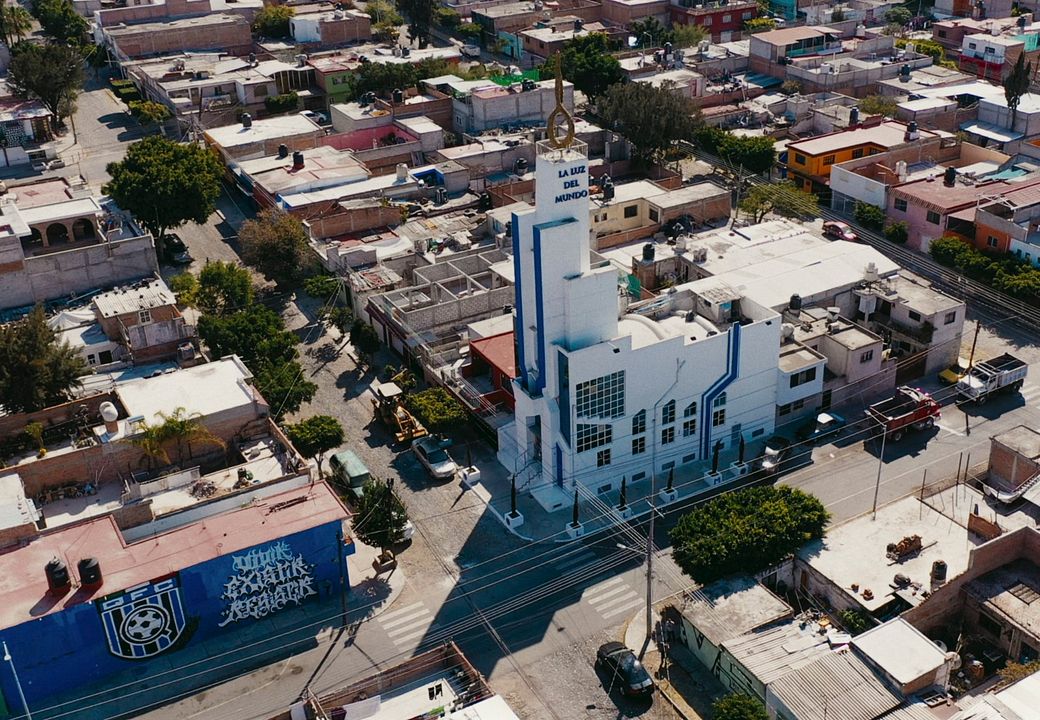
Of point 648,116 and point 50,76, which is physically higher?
point 50,76

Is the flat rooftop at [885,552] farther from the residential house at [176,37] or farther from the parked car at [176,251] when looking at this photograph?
the residential house at [176,37]

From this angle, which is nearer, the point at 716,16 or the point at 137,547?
the point at 137,547

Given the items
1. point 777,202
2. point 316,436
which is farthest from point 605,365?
point 777,202

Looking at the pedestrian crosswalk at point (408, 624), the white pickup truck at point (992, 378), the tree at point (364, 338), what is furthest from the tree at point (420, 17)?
the pedestrian crosswalk at point (408, 624)

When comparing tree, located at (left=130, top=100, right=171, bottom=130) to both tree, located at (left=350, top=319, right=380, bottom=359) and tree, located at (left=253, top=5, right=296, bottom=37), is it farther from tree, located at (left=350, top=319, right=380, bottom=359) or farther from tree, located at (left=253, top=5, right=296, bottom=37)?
tree, located at (left=350, top=319, right=380, bottom=359)

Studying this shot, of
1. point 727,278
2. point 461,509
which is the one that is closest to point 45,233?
point 461,509

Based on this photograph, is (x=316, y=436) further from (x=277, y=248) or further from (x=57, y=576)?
(x=277, y=248)

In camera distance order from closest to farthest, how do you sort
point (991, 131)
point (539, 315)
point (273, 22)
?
point (539, 315) < point (991, 131) < point (273, 22)
